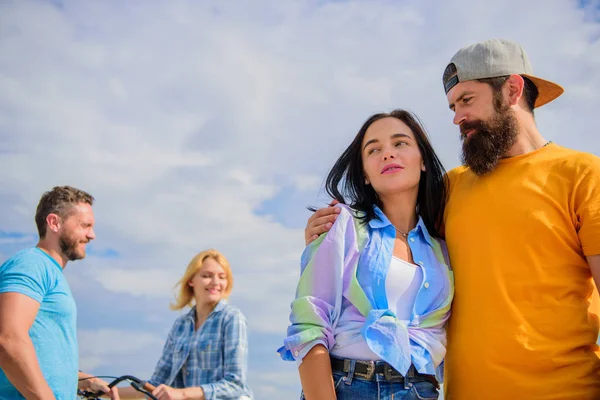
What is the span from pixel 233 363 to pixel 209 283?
861 millimetres

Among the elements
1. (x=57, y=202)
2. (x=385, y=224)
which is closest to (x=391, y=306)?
(x=385, y=224)

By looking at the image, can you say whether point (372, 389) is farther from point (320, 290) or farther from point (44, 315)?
point (44, 315)

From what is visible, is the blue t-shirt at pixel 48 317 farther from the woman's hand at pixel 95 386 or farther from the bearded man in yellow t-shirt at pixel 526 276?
the bearded man in yellow t-shirt at pixel 526 276

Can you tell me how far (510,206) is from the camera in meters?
2.69

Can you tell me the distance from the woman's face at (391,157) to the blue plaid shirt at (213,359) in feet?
9.00

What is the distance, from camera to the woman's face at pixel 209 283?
559 centimetres

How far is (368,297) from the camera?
247 cm

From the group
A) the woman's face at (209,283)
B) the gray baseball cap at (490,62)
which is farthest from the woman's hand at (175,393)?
the gray baseball cap at (490,62)

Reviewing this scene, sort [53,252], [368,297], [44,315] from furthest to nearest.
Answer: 1. [53,252]
2. [44,315]
3. [368,297]

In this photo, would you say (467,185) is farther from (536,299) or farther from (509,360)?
(509,360)

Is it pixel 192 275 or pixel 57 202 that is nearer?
pixel 57 202

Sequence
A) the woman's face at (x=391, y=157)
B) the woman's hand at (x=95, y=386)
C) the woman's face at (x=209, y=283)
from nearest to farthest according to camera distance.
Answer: the woman's face at (x=391, y=157) → the woman's hand at (x=95, y=386) → the woman's face at (x=209, y=283)

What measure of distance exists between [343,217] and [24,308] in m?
2.49

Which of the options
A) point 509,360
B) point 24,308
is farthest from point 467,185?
point 24,308
